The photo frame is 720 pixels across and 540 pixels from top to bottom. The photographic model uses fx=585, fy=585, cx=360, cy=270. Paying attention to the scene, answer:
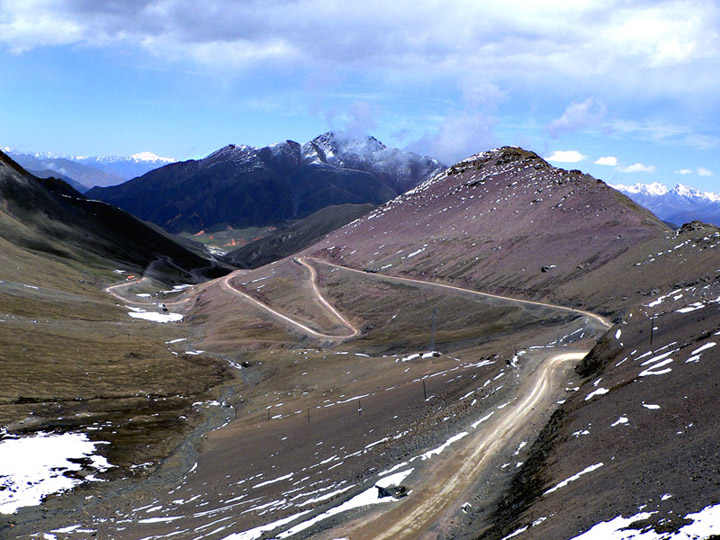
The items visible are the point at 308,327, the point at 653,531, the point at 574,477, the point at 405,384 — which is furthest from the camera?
the point at 308,327

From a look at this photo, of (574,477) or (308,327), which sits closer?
(574,477)

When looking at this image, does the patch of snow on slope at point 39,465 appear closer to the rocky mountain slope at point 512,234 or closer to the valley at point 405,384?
the valley at point 405,384

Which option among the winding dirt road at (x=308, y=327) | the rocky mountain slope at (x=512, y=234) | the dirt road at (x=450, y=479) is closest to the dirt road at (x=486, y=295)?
the rocky mountain slope at (x=512, y=234)

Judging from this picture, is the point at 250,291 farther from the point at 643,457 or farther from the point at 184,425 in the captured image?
the point at 643,457

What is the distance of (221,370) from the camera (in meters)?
94.3

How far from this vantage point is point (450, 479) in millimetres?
30188

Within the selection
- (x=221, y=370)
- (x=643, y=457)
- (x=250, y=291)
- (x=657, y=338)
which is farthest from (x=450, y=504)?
(x=250, y=291)

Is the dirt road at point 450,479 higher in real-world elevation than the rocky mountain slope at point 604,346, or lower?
lower

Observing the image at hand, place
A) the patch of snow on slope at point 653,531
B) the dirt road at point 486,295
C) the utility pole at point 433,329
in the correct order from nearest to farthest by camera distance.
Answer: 1. the patch of snow on slope at point 653,531
2. the dirt road at point 486,295
3. the utility pole at point 433,329

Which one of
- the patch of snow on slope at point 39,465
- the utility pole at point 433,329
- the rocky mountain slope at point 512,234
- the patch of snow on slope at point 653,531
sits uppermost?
the rocky mountain slope at point 512,234

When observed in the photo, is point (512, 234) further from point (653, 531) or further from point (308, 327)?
point (653, 531)

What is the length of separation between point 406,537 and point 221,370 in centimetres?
7332

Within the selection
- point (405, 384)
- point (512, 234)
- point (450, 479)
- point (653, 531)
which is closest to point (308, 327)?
point (512, 234)

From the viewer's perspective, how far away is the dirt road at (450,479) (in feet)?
85.3
